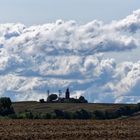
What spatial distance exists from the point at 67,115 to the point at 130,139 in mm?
103084

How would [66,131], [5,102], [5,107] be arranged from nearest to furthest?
[66,131], [5,107], [5,102]

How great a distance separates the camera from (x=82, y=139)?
57969mm

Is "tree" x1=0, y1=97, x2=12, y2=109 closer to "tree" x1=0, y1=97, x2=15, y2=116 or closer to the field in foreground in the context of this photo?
"tree" x1=0, y1=97, x2=15, y2=116

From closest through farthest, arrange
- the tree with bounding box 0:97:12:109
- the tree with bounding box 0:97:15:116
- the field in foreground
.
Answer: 1. the field in foreground
2. the tree with bounding box 0:97:15:116
3. the tree with bounding box 0:97:12:109

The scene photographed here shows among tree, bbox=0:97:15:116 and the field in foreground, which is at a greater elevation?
tree, bbox=0:97:15:116

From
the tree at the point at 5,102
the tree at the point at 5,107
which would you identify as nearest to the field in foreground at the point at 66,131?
the tree at the point at 5,107

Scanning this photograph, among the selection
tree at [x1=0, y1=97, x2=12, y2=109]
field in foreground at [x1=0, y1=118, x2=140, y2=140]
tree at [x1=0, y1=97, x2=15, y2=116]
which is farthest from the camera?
tree at [x1=0, y1=97, x2=12, y2=109]

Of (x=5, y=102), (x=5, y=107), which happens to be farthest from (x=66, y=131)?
(x=5, y=102)

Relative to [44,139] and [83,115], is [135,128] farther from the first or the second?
[83,115]

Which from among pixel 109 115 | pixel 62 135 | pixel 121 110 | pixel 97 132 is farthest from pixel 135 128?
pixel 121 110

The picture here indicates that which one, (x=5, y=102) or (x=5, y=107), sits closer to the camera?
(x=5, y=107)

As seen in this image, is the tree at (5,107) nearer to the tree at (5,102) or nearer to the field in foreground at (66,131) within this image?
the tree at (5,102)

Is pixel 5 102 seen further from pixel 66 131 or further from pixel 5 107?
pixel 66 131

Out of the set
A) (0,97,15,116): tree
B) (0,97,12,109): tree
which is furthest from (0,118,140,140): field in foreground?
(0,97,12,109): tree
